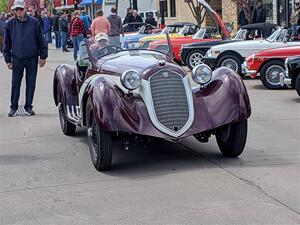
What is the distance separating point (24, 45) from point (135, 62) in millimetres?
3863

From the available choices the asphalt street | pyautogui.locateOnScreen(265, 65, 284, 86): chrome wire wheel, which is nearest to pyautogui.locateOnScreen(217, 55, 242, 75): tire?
pyautogui.locateOnScreen(265, 65, 284, 86): chrome wire wheel

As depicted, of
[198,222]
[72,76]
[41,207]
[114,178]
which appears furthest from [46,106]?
[198,222]

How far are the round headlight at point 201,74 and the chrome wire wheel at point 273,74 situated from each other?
7.04 metres

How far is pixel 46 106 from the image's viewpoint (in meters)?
12.5

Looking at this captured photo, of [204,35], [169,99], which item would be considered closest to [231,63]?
[204,35]

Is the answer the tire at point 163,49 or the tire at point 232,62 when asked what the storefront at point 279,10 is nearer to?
the tire at point 232,62

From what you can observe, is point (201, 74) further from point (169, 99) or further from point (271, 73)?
point (271, 73)

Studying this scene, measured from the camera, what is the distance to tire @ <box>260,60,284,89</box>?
558 inches

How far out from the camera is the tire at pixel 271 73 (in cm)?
1418

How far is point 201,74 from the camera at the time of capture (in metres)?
7.45

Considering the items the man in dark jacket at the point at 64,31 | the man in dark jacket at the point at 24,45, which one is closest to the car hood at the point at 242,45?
the man in dark jacket at the point at 24,45

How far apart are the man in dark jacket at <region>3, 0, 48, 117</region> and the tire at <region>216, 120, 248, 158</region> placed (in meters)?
4.47

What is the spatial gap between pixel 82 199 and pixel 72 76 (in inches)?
144

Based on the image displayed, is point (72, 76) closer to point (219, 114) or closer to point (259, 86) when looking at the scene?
point (219, 114)
